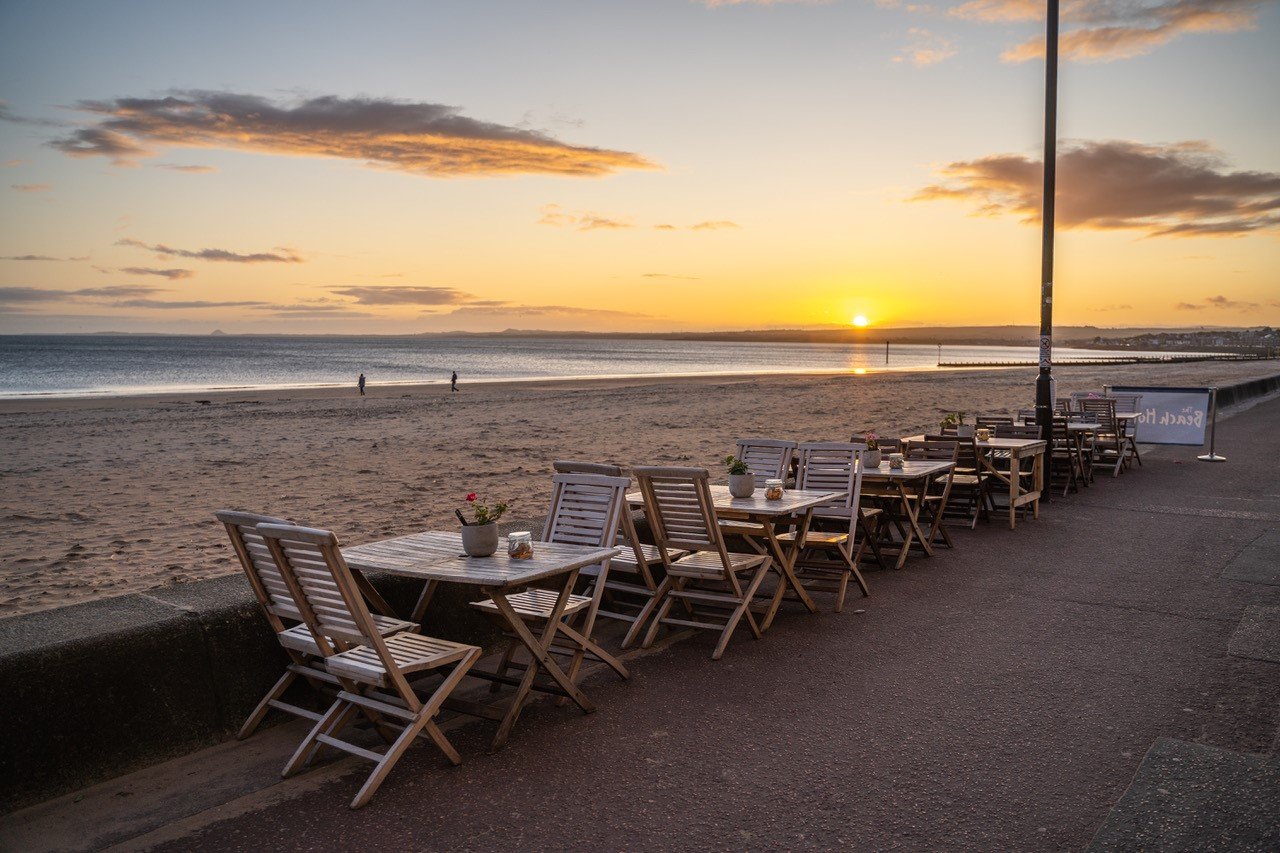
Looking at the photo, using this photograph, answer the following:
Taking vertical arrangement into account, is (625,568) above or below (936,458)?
below

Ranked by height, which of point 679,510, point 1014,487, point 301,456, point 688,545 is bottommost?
point 301,456

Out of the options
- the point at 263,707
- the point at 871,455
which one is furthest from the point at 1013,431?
the point at 263,707

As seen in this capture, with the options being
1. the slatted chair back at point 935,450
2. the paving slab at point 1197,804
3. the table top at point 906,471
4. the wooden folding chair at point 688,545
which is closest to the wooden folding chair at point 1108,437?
the slatted chair back at point 935,450

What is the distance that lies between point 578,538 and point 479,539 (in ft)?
2.88

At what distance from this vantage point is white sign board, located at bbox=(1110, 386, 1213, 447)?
14.3m

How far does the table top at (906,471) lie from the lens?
8.16 metres

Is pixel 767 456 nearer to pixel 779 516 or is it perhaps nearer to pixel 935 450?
pixel 779 516

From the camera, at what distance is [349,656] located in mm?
4281

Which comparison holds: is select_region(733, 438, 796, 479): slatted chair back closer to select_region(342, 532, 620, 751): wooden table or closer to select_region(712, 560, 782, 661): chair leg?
select_region(712, 560, 782, 661): chair leg

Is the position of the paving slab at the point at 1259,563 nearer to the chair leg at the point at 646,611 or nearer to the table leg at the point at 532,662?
the chair leg at the point at 646,611

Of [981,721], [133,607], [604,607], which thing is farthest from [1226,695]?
[133,607]

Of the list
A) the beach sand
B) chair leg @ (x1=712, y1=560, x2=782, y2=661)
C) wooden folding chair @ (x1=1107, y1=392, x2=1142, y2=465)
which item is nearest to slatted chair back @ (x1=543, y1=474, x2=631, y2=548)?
chair leg @ (x1=712, y1=560, x2=782, y2=661)

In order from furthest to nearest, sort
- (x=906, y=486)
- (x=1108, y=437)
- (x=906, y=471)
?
1. (x=1108, y=437)
2. (x=906, y=486)
3. (x=906, y=471)

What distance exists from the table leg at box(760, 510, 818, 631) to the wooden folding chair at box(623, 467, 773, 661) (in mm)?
124
